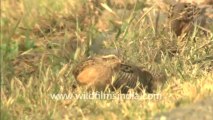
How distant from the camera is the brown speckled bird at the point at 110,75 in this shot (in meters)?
3.29

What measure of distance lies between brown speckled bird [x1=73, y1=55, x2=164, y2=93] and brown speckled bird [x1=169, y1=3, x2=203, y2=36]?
2.58ft

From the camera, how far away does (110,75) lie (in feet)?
10.9

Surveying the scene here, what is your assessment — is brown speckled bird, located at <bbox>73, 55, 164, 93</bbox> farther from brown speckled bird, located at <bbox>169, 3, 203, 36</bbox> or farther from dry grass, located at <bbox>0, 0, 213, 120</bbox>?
brown speckled bird, located at <bbox>169, 3, 203, 36</bbox>

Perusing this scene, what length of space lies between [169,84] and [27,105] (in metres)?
0.86

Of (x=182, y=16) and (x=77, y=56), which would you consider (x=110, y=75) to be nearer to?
(x=77, y=56)

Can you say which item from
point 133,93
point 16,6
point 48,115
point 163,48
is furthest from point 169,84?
point 16,6

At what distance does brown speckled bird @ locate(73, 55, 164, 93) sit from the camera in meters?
3.29

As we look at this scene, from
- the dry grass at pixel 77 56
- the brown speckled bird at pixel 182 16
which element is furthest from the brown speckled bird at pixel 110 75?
the brown speckled bird at pixel 182 16

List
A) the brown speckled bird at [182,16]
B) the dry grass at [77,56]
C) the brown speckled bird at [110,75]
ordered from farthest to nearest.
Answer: the brown speckled bird at [182,16], the brown speckled bird at [110,75], the dry grass at [77,56]

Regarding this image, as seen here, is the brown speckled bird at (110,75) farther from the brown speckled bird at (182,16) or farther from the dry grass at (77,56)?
the brown speckled bird at (182,16)

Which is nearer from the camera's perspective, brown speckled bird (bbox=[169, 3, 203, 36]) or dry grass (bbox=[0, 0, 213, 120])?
dry grass (bbox=[0, 0, 213, 120])

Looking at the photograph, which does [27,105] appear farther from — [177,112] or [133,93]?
[177,112]

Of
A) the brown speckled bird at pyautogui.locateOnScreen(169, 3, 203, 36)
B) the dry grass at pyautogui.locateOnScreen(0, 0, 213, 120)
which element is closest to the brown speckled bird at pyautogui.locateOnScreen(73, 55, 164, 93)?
the dry grass at pyautogui.locateOnScreen(0, 0, 213, 120)

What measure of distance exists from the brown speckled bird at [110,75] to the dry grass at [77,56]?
0.30 feet
